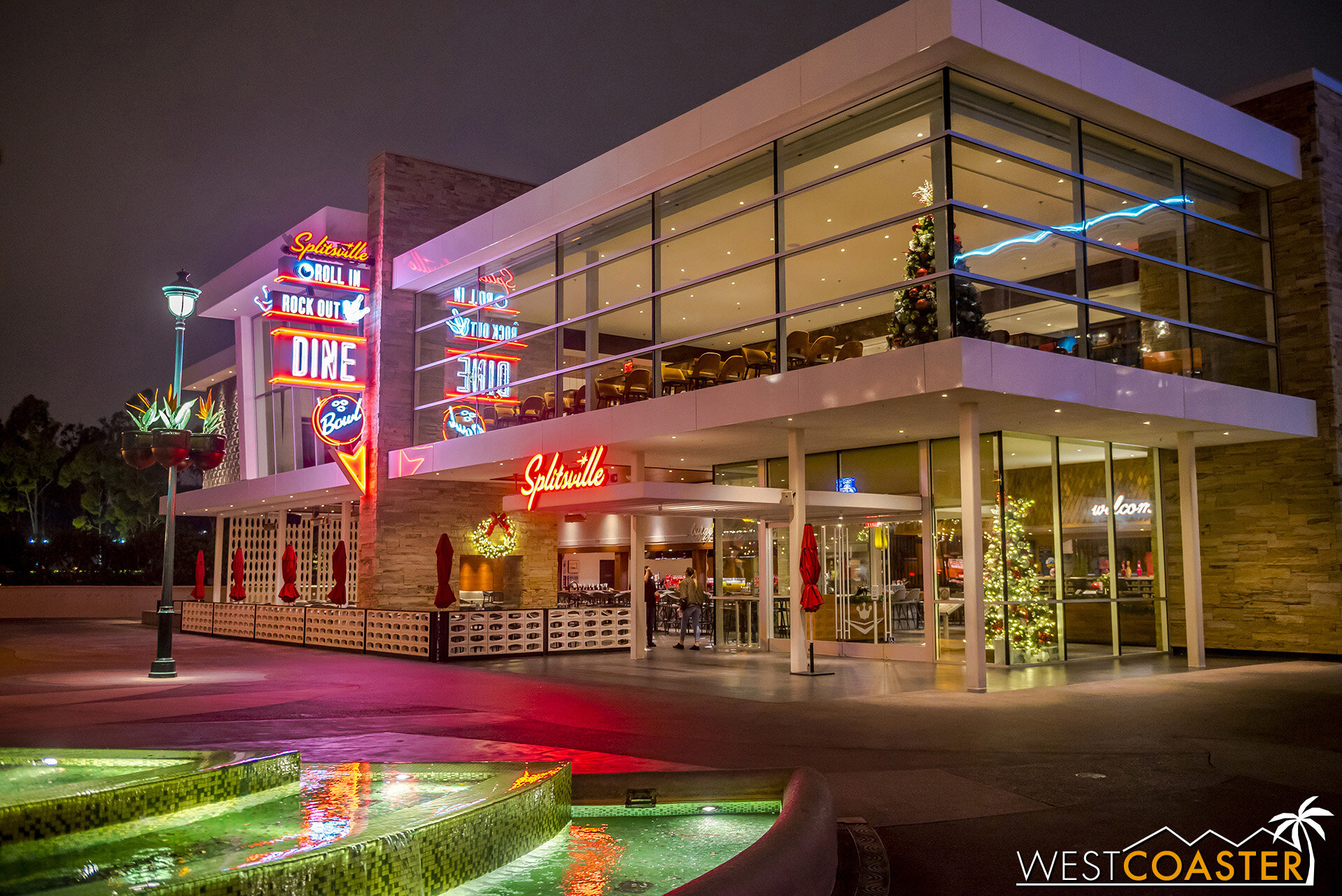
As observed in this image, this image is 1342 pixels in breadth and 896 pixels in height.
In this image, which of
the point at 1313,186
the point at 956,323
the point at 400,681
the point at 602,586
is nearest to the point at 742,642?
the point at 400,681

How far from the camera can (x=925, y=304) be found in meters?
14.7

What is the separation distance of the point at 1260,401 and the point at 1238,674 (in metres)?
4.71

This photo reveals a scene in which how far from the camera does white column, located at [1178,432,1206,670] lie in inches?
684

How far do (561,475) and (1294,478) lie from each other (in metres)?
13.3

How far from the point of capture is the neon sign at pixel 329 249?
2631 centimetres

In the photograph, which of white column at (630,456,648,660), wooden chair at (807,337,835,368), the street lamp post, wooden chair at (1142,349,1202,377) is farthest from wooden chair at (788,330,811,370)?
the street lamp post

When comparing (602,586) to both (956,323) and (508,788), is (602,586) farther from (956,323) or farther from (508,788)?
(508,788)

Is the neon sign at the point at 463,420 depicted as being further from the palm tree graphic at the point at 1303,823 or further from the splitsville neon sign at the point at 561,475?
the palm tree graphic at the point at 1303,823

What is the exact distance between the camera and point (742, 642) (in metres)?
22.3

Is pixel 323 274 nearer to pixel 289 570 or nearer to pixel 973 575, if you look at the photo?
pixel 289 570

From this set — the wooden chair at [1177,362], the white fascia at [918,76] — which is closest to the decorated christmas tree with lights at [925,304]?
the white fascia at [918,76]

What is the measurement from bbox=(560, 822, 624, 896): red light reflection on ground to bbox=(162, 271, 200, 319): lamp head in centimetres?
1438

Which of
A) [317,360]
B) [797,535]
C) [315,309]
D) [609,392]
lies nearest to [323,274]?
[315,309]

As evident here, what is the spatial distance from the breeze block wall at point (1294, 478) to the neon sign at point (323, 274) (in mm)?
19810
